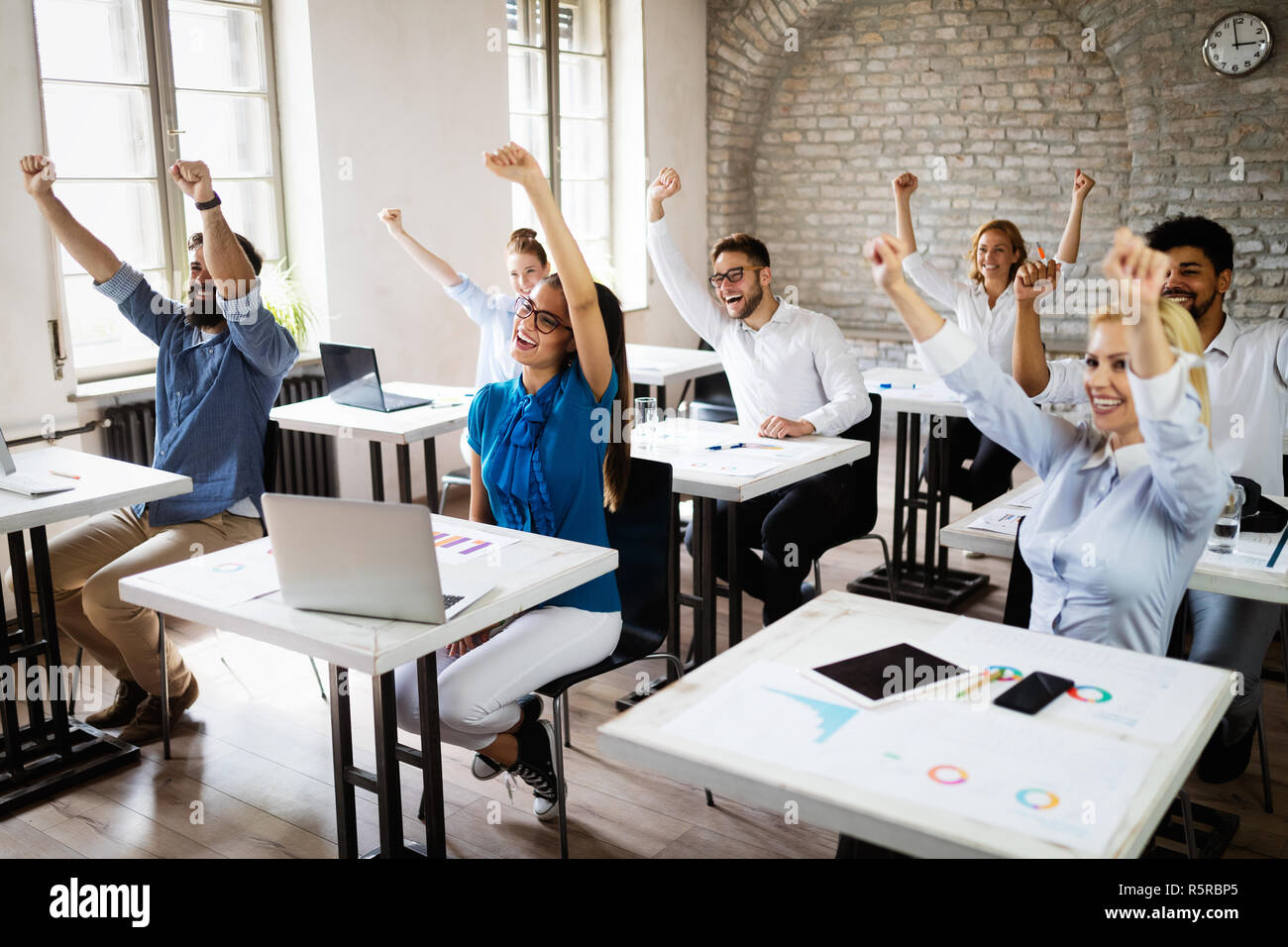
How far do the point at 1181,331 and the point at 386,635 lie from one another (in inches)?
56.9

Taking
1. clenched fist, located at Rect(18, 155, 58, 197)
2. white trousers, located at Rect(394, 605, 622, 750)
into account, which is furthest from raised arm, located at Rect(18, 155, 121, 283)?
white trousers, located at Rect(394, 605, 622, 750)

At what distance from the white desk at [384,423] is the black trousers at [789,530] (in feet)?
3.30

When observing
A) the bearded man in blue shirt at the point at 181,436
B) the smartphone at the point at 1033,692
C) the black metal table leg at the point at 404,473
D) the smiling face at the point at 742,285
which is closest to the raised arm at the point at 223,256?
the bearded man in blue shirt at the point at 181,436

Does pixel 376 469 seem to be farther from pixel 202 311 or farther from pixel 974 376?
pixel 974 376

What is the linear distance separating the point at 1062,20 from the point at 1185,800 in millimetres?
5843

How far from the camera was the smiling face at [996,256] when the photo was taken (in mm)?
4750

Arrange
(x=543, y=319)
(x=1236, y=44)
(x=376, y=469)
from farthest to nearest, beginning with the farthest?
1. (x=1236, y=44)
2. (x=376, y=469)
3. (x=543, y=319)

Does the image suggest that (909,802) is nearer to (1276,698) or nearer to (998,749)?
(998,749)

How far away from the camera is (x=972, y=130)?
7.38 metres

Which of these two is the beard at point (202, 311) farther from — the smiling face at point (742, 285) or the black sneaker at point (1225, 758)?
the black sneaker at point (1225, 758)

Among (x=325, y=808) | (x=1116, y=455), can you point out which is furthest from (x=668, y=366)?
(x=1116, y=455)

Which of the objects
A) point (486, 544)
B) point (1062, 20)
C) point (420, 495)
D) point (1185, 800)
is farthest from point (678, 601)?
point (1062, 20)

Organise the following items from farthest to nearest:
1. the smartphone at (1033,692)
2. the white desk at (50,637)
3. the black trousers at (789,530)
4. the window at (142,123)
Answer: the window at (142,123)
the black trousers at (789,530)
the white desk at (50,637)
the smartphone at (1033,692)

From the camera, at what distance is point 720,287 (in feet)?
13.3
